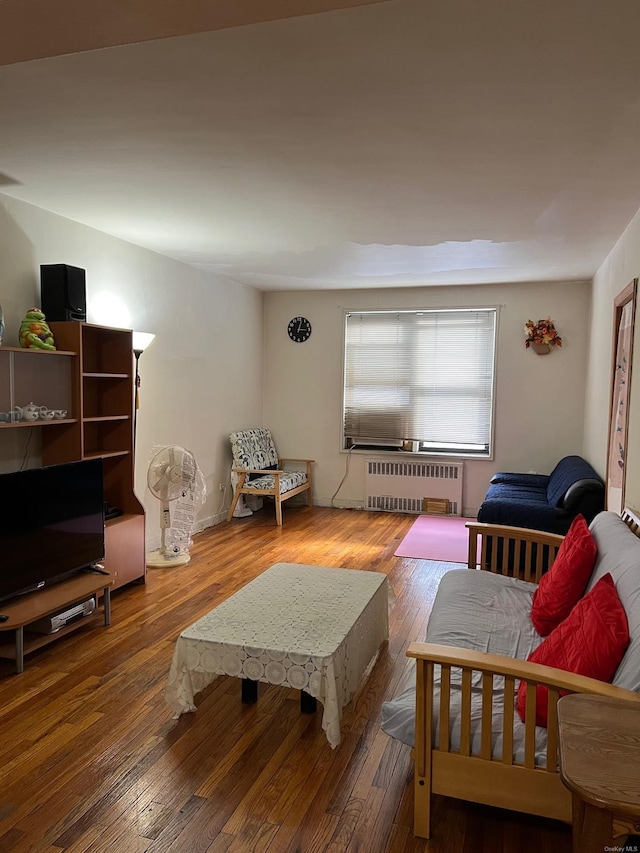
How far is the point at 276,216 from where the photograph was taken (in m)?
3.72

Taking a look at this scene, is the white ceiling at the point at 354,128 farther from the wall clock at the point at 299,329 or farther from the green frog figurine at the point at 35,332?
the wall clock at the point at 299,329

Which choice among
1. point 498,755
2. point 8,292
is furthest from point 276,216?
point 498,755

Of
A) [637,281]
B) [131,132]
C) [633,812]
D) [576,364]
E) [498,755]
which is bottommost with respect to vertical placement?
[498,755]

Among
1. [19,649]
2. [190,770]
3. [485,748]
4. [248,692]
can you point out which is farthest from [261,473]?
[485,748]

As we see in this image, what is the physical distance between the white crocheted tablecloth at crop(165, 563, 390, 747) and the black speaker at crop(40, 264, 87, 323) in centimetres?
201

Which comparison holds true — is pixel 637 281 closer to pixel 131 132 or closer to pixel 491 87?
pixel 491 87

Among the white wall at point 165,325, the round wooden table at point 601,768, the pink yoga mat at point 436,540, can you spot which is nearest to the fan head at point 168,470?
the white wall at point 165,325

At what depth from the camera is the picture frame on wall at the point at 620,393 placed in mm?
3602

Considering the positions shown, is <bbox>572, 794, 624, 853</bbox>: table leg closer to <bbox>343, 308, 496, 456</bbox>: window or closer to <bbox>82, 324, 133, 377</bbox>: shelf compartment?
<bbox>82, 324, 133, 377</bbox>: shelf compartment

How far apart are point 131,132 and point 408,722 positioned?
8.04 feet

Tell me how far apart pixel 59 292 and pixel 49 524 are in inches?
54.2

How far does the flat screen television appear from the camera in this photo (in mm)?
3002

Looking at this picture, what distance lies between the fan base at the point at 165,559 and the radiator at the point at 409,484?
2638 millimetres

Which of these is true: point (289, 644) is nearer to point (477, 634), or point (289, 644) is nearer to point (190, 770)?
point (190, 770)
